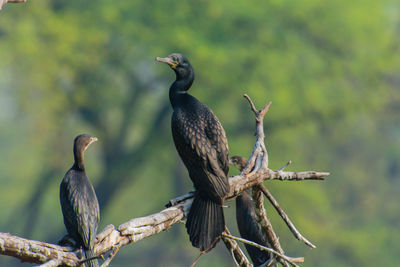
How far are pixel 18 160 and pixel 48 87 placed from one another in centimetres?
1100

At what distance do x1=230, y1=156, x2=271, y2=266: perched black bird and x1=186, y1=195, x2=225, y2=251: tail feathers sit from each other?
1119mm

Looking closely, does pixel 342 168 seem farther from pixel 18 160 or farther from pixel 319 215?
pixel 18 160

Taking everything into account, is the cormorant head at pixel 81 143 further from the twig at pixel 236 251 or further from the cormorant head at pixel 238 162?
the cormorant head at pixel 238 162

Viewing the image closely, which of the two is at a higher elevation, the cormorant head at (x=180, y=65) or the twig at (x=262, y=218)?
the cormorant head at (x=180, y=65)

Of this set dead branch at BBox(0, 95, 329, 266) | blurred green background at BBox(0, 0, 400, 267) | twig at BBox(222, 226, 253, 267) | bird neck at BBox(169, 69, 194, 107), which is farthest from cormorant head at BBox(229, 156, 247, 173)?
blurred green background at BBox(0, 0, 400, 267)

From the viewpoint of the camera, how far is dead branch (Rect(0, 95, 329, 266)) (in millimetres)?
2658

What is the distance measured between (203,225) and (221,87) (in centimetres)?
1697

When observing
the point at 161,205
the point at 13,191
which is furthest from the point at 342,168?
the point at 13,191

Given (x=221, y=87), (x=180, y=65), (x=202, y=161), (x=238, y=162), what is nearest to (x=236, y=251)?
(x=202, y=161)

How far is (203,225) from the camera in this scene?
3.65 meters

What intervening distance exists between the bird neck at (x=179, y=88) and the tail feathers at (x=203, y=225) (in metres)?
0.91

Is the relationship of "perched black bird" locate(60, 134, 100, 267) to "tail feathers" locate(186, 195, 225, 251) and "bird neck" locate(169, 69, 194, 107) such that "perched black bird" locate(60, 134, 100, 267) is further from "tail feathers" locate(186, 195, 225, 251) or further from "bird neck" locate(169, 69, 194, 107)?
"bird neck" locate(169, 69, 194, 107)

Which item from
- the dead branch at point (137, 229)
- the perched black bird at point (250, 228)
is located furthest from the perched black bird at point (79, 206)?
the perched black bird at point (250, 228)

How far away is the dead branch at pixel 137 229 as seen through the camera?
2.66 m
